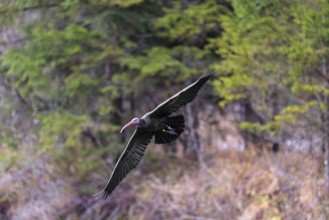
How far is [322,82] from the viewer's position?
782 centimetres

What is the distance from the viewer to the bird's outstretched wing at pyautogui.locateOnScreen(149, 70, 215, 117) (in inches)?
173

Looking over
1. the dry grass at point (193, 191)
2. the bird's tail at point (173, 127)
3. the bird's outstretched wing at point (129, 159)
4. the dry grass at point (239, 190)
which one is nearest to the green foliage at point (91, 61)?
the dry grass at point (193, 191)

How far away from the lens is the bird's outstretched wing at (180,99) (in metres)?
4.39

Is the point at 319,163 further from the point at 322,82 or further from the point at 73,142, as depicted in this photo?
the point at 73,142

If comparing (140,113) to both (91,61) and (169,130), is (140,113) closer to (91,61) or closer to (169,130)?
(91,61)

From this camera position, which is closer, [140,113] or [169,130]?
[169,130]

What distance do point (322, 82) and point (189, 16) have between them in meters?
3.02

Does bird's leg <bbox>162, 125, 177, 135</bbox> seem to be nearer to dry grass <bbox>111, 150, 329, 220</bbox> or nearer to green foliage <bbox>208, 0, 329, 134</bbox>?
green foliage <bbox>208, 0, 329, 134</bbox>

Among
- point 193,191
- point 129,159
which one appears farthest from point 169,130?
point 193,191

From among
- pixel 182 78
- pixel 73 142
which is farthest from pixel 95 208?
pixel 182 78

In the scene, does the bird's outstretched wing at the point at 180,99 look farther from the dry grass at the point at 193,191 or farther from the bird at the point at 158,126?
the dry grass at the point at 193,191

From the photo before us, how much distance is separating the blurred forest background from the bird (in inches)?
131

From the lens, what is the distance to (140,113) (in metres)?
11.3

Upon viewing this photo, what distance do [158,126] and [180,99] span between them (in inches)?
12.8
